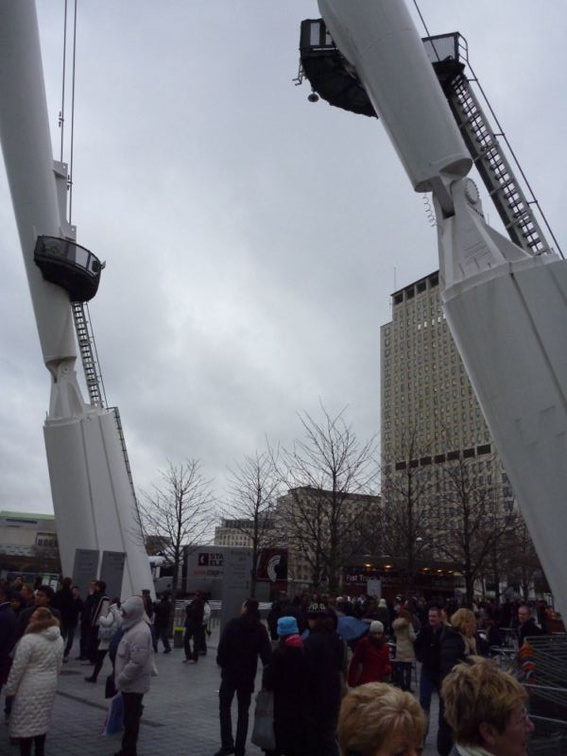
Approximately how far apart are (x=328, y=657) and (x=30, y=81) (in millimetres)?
22840

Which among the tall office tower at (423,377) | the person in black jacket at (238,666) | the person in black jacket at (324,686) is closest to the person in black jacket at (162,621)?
the person in black jacket at (238,666)

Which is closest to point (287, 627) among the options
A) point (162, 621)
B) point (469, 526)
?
point (162, 621)

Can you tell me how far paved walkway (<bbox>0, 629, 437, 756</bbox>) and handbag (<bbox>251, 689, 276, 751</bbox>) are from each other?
1.66 metres

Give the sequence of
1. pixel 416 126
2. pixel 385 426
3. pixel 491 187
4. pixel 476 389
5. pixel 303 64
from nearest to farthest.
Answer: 1. pixel 476 389
2. pixel 416 126
3. pixel 491 187
4. pixel 303 64
5. pixel 385 426

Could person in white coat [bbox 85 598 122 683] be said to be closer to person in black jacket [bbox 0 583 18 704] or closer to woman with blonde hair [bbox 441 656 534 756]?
person in black jacket [bbox 0 583 18 704]

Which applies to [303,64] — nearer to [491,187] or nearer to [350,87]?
[350,87]

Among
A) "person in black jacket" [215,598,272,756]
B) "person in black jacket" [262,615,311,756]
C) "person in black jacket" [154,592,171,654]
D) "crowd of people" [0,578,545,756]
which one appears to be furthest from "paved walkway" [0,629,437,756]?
"person in black jacket" [154,592,171,654]

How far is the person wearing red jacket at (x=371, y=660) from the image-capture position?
7703 mm

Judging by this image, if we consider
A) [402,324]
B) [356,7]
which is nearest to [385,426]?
[402,324]

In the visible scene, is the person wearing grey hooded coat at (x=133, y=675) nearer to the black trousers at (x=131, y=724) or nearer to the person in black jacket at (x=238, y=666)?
the black trousers at (x=131, y=724)

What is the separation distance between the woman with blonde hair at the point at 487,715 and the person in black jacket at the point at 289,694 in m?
3.08

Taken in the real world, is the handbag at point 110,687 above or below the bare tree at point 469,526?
below

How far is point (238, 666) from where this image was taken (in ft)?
23.7

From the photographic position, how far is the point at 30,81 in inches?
881
